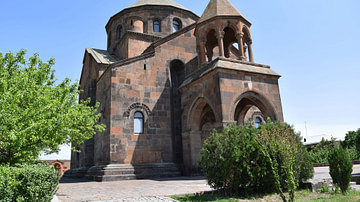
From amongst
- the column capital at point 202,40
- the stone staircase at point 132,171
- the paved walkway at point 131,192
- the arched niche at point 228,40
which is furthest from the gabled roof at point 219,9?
the paved walkway at point 131,192

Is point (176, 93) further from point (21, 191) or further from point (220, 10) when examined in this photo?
point (21, 191)

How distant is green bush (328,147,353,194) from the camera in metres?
6.34

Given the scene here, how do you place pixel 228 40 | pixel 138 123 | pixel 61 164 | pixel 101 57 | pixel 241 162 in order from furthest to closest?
pixel 61 164 < pixel 101 57 < pixel 228 40 < pixel 138 123 < pixel 241 162

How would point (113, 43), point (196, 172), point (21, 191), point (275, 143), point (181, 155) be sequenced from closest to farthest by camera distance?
point (21, 191), point (275, 143), point (196, 172), point (181, 155), point (113, 43)

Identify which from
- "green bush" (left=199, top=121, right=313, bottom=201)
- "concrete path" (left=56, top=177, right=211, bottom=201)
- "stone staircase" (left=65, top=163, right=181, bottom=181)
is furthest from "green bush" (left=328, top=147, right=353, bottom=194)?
"stone staircase" (left=65, top=163, right=181, bottom=181)

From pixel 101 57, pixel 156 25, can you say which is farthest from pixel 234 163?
pixel 156 25

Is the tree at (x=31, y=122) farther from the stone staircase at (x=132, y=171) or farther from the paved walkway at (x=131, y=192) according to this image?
the stone staircase at (x=132, y=171)

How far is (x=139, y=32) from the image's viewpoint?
18.0m

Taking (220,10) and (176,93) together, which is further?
(176,93)

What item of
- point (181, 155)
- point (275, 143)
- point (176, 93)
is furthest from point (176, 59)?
point (275, 143)

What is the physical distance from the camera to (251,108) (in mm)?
16141

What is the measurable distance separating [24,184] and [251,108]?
13.7 m

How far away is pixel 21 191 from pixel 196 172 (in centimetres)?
895

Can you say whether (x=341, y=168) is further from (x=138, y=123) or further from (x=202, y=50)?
(x=138, y=123)
